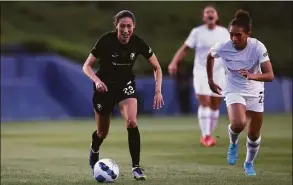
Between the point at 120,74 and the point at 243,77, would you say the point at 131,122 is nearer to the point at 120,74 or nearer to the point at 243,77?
the point at 120,74

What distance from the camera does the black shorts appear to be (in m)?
9.49

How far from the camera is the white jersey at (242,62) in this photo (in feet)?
30.4

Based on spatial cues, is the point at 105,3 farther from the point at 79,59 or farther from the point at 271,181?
the point at 271,181

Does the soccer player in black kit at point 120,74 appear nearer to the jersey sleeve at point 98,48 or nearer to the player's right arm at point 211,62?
the jersey sleeve at point 98,48

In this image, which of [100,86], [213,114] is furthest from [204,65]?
[100,86]

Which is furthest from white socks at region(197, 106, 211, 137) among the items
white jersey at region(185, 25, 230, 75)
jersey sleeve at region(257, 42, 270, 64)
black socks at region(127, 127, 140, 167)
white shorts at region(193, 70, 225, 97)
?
jersey sleeve at region(257, 42, 270, 64)

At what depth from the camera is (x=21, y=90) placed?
2648 cm

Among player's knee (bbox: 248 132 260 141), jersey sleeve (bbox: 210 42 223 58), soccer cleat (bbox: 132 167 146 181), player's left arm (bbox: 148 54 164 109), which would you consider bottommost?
soccer cleat (bbox: 132 167 146 181)

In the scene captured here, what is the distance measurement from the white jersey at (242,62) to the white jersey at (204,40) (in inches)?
214

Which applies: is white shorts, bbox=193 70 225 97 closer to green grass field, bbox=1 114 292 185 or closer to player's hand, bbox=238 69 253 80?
green grass field, bbox=1 114 292 185

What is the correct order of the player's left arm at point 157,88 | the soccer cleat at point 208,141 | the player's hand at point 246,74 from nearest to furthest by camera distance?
the player's hand at point 246,74 → the player's left arm at point 157,88 → the soccer cleat at point 208,141

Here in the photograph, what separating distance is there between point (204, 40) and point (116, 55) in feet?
20.9

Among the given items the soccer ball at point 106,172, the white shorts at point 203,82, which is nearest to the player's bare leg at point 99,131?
the soccer ball at point 106,172

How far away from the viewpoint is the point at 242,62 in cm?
941
